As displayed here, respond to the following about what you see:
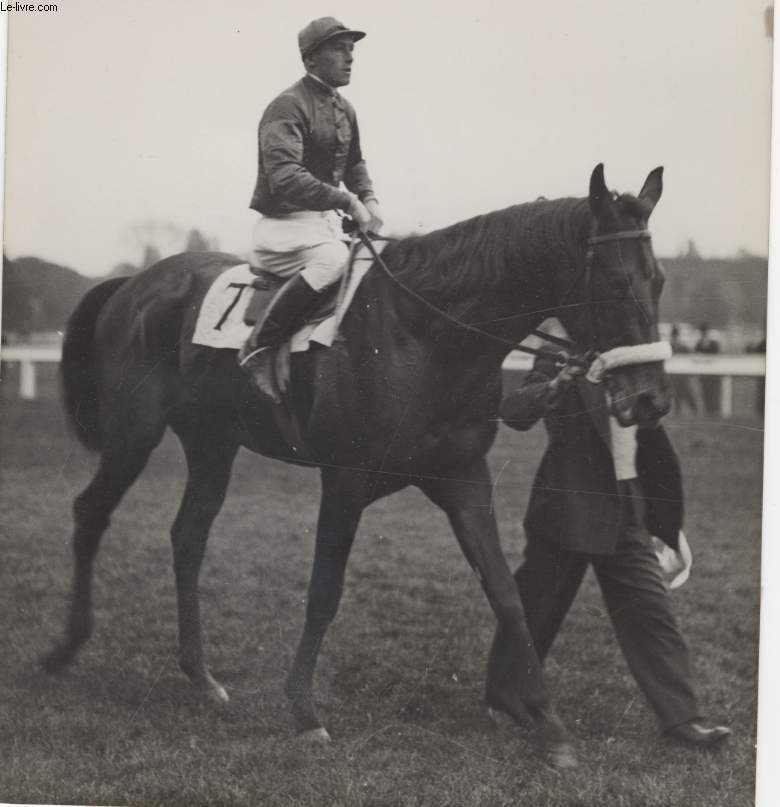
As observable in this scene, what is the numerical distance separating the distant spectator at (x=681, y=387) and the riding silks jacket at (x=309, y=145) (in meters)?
1.33

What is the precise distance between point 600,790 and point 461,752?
535 mm

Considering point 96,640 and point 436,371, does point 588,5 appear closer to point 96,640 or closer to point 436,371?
point 436,371

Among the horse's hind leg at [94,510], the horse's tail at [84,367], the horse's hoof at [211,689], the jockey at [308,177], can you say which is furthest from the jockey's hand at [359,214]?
the horse's hoof at [211,689]

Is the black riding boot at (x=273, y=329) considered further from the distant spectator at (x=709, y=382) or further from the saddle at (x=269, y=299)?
the distant spectator at (x=709, y=382)

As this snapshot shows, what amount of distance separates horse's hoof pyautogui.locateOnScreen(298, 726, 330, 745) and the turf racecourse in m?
0.03

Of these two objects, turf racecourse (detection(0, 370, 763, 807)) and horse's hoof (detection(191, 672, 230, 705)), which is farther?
horse's hoof (detection(191, 672, 230, 705))

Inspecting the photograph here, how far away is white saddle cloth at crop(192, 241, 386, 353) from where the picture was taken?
3.88 meters

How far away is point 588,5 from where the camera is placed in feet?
13.3

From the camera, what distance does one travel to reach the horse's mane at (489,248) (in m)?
3.57

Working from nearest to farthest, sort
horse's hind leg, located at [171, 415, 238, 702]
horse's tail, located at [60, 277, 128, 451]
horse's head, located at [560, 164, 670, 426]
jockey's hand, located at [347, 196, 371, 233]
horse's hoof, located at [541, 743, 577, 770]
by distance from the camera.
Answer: horse's head, located at [560, 164, 670, 426]
horse's hoof, located at [541, 743, 577, 770]
jockey's hand, located at [347, 196, 371, 233]
horse's hind leg, located at [171, 415, 238, 702]
horse's tail, located at [60, 277, 128, 451]

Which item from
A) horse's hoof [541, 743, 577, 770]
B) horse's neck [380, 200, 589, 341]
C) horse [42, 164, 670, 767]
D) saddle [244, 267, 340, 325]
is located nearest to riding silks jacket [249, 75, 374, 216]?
saddle [244, 267, 340, 325]

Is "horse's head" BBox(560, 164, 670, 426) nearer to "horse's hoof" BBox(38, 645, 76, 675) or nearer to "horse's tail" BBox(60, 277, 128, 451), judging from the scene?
"horse's tail" BBox(60, 277, 128, 451)

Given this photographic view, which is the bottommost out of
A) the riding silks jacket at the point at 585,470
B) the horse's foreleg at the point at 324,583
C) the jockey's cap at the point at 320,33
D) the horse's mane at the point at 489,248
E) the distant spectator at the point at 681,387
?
the horse's foreleg at the point at 324,583

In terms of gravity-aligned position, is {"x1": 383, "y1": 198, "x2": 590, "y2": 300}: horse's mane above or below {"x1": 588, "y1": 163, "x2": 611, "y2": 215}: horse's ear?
below
